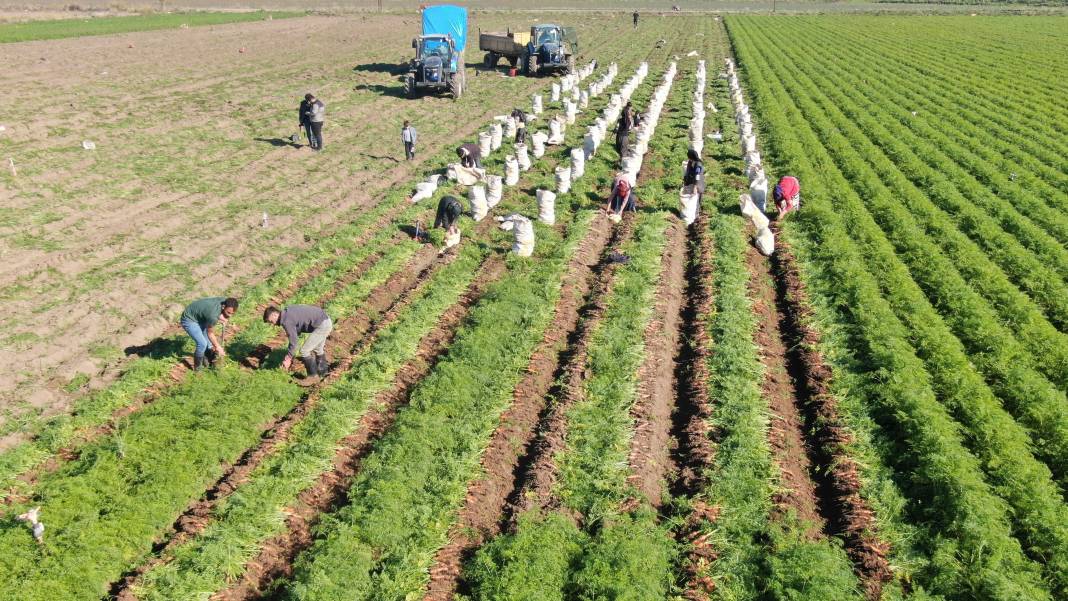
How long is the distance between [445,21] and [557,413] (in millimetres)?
25451

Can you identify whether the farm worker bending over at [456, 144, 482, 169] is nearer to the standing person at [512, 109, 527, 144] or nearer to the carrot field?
the carrot field

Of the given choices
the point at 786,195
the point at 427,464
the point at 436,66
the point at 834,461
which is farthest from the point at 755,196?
the point at 436,66

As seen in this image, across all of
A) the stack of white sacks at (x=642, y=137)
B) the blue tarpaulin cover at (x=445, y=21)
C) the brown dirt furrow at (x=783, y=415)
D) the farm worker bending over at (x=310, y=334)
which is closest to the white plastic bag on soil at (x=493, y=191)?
the stack of white sacks at (x=642, y=137)

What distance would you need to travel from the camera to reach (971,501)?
23.0 feet

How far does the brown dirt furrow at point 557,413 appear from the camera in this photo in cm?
743

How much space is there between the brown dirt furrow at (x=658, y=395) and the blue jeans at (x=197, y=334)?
18.8 ft

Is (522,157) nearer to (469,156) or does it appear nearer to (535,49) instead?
(469,156)

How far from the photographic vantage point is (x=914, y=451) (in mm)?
7895

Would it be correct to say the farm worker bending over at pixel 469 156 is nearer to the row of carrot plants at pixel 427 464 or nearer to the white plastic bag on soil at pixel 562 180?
the white plastic bag on soil at pixel 562 180

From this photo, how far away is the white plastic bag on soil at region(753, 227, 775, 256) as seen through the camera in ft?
45.9

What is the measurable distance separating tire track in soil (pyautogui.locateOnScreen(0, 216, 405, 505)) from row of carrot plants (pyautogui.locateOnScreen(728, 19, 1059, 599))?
7964 millimetres

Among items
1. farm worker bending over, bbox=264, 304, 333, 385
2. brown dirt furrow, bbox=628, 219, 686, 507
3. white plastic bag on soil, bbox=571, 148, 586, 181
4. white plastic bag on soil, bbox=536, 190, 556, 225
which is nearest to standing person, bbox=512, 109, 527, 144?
white plastic bag on soil, bbox=571, 148, 586, 181

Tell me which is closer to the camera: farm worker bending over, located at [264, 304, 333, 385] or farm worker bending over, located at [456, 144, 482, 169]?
farm worker bending over, located at [264, 304, 333, 385]

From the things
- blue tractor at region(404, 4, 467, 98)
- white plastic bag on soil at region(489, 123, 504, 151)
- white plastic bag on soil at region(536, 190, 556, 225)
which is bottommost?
white plastic bag on soil at region(536, 190, 556, 225)
